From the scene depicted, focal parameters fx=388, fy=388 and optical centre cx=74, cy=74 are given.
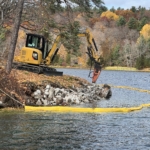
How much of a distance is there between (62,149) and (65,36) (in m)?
16.1

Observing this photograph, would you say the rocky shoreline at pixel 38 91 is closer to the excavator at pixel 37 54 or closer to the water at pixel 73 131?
the excavator at pixel 37 54

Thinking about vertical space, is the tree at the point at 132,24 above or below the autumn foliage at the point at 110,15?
below

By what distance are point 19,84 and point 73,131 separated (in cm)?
791

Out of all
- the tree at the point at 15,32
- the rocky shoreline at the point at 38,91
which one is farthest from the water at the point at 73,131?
the tree at the point at 15,32

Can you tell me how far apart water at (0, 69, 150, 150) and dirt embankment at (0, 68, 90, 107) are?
6.31 ft

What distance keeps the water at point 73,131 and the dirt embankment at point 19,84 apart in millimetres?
1924

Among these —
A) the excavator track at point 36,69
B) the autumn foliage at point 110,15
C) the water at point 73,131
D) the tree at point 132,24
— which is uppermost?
the autumn foliage at point 110,15

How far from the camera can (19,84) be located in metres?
20.9

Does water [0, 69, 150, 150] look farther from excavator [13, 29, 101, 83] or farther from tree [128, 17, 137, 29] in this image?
tree [128, 17, 137, 29]

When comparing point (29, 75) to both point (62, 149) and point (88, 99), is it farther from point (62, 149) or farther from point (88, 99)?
point (62, 149)

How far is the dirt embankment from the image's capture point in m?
19.0

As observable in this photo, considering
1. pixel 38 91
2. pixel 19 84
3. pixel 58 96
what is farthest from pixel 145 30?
pixel 19 84

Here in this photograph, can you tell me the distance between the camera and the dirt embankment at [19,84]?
749 inches

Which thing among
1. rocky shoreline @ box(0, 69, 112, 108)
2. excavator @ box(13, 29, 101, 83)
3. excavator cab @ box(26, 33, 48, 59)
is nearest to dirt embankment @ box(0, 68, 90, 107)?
rocky shoreline @ box(0, 69, 112, 108)
